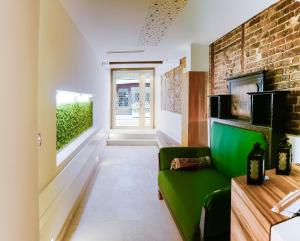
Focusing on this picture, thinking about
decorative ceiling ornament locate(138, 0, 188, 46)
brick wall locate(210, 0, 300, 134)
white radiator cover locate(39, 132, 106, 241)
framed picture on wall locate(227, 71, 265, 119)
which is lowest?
white radiator cover locate(39, 132, 106, 241)

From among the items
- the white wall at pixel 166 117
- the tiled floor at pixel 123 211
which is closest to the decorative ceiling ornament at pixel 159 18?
the tiled floor at pixel 123 211

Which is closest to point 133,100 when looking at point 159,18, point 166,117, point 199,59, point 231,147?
point 166,117

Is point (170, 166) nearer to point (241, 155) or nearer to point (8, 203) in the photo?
point (241, 155)

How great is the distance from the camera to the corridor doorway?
31.6ft

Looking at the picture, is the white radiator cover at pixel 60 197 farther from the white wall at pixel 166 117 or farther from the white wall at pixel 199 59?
the white wall at pixel 166 117

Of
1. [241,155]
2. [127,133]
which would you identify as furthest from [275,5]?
[127,133]

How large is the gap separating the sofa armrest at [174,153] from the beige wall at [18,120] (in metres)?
2.26

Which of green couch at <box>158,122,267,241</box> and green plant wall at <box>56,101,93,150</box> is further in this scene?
green plant wall at <box>56,101,93,150</box>

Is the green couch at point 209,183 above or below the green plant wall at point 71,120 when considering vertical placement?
below

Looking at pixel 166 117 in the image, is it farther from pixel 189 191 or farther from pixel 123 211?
pixel 189 191

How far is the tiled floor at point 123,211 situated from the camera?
8.86 feet

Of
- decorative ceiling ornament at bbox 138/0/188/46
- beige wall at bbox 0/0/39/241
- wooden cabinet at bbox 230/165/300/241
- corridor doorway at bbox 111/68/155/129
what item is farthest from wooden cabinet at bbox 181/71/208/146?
corridor doorway at bbox 111/68/155/129

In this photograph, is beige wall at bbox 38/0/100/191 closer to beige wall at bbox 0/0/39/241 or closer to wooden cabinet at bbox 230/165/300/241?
beige wall at bbox 0/0/39/241

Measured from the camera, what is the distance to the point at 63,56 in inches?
119
